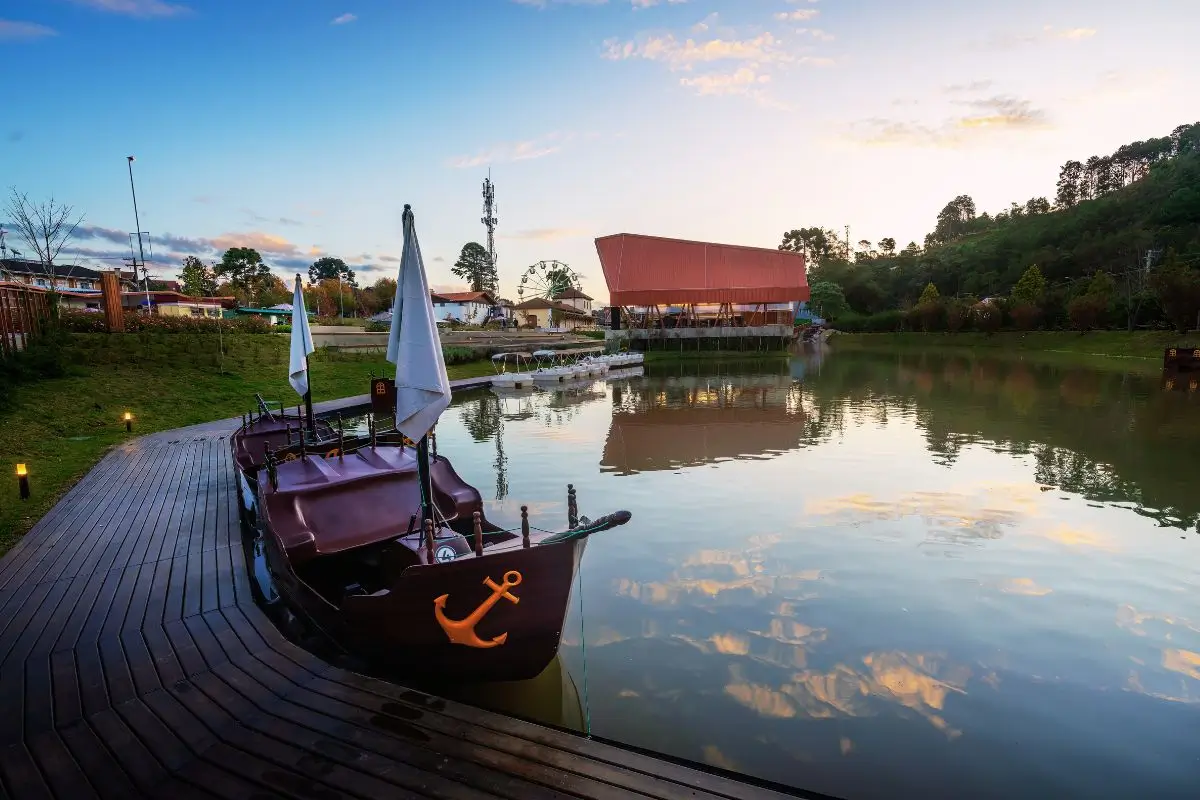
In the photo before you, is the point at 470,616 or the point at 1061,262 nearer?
the point at 470,616

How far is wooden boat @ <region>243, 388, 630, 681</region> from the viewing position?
4.95 meters

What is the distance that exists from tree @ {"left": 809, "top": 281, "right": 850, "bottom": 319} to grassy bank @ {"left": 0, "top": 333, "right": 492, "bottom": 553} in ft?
241

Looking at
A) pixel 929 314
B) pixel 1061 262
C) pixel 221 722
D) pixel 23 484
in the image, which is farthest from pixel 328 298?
pixel 1061 262

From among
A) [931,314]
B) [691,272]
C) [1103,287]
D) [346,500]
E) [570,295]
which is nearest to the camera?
[346,500]

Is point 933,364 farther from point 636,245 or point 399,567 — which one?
point 399,567

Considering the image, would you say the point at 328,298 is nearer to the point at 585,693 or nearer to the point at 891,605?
the point at 585,693

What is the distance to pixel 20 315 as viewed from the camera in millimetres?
21312

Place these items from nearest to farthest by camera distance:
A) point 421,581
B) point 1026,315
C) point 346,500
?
point 421,581, point 346,500, point 1026,315

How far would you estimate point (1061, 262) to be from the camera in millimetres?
73375

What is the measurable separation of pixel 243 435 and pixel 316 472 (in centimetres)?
518

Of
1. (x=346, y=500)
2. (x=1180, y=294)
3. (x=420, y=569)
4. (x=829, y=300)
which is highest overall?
(x=829, y=300)

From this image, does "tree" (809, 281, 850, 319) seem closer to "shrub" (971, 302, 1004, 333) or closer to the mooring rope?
"shrub" (971, 302, 1004, 333)

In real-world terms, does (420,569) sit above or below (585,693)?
above

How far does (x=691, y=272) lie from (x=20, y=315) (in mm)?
48785
